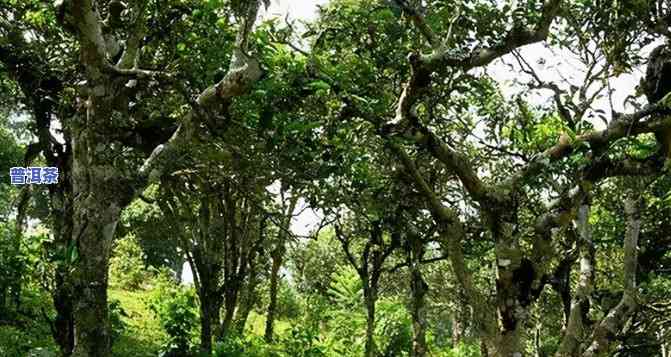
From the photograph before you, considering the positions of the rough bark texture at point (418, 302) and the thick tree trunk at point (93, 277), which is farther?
the rough bark texture at point (418, 302)

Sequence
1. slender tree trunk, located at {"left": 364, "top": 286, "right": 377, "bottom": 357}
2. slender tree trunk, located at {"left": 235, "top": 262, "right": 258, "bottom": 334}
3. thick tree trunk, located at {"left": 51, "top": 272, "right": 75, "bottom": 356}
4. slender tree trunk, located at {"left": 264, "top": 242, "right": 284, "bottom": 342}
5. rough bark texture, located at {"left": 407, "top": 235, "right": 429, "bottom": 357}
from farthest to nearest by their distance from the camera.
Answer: slender tree trunk, located at {"left": 264, "top": 242, "right": 284, "bottom": 342}, slender tree trunk, located at {"left": 235, "top": 262, "right": 258, "bottom": 334}, slender tree trunk, located at {"left": 364, "top": 286, "right": 377, "bottom": 357}, rough bark texture, located at {"left": 407, "top": 235, "right": 429, "bottom": 357}, thick tree trunk, located at {"left": 51, "top": 272, "right": 75, "bottom": 356}

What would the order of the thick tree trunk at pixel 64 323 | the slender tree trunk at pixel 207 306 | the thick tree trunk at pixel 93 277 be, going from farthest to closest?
the slender tree trunk at pixel 207 306, the thick tree trunk at pixel 64 323, the thick tree trunk at pixel 93 277

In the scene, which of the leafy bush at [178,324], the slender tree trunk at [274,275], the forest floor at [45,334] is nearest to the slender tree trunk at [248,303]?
the slender tree trunk at [274,275]

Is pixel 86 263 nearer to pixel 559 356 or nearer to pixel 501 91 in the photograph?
pixel 559 356

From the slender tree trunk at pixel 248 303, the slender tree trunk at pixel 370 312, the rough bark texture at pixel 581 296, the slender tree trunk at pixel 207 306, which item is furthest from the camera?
the slender tree trunk at pixel 248 303

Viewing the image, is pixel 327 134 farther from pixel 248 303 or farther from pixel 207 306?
pixel 248 303

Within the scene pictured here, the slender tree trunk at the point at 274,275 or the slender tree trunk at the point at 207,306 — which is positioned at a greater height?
the slender tree trunk at the point at 274,275

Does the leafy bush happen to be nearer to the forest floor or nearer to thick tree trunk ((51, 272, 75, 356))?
the forest floor

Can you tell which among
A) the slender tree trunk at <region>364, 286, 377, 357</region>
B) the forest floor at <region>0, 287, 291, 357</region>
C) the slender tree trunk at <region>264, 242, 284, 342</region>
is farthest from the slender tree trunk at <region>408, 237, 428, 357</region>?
the forest floor at <region>0, 287, 291, 357</region>

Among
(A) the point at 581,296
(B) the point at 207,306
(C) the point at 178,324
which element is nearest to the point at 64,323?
(B) the point at 207,306

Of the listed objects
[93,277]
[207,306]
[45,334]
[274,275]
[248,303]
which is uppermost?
[274,275]

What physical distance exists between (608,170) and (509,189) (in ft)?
4.56

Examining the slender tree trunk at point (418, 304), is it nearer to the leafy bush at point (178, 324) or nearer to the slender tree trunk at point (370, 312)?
the slender tree trunk at point (370, 312)

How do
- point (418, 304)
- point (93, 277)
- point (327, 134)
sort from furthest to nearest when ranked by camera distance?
point (418, 304), point (327, 134), point (93, 277)
